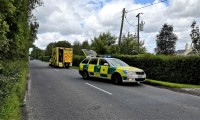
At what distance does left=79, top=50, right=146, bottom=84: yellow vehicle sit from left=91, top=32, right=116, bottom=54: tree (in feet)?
85.6

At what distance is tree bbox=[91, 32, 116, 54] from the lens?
156 feet

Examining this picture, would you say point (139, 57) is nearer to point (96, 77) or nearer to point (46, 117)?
point (96, 77)

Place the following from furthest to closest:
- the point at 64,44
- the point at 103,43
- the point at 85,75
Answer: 1. the point at 64,44
2. the point at 103,43
3. the point at 85,75

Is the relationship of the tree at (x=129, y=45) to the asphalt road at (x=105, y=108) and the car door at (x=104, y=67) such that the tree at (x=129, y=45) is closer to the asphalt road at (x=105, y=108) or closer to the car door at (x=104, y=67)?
the car door at (x=104, y=67)

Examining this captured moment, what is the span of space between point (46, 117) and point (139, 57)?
58.8 ft

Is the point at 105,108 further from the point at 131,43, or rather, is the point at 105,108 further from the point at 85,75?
the point at 131,43

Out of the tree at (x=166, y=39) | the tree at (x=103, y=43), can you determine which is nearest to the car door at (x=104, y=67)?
the tree at (x=103, y=43)

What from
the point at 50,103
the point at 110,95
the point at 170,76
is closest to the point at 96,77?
the point at 170,76

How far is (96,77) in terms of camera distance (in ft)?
65.7

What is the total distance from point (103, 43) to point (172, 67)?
2747 cm

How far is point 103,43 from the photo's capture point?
1892 inches

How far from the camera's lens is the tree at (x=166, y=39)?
106250 mm

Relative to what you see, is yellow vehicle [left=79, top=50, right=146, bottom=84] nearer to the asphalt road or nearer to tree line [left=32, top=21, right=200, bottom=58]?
the asphalt road

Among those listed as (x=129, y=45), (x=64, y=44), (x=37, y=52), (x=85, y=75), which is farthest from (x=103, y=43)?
(x=37, y=52)
